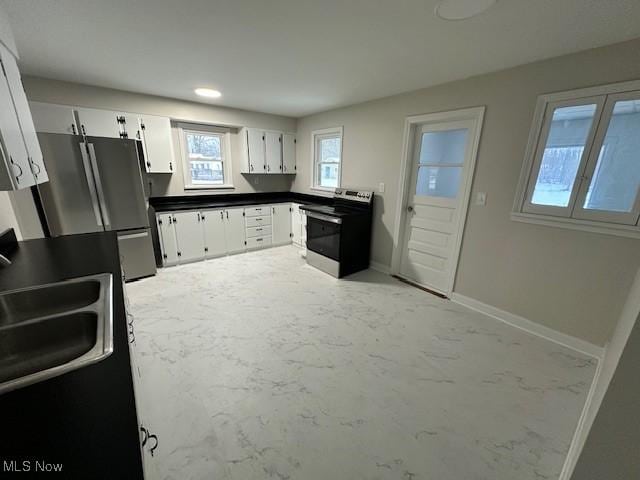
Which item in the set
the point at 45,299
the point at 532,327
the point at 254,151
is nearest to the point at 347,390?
the point at 45,299

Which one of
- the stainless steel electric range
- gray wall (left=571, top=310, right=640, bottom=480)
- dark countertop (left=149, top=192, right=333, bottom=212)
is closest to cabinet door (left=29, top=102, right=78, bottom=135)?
dark countertop (left=149, top=192, right=333, bottom=212)

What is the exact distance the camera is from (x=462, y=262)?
9.41ft

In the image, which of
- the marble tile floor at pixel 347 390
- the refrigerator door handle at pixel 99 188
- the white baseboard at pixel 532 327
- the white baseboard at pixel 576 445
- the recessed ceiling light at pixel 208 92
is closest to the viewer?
the white baseboard at pixel 576 445

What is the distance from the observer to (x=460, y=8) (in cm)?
147

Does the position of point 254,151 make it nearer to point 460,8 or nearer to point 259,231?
point 259,231

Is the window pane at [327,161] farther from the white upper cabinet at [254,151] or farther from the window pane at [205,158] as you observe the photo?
the window pane at [205,158]

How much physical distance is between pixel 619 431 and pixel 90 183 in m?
4.32

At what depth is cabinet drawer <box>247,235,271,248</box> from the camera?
14.8 feet

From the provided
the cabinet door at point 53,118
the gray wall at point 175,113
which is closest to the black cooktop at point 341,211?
the gray wall at point 175,113

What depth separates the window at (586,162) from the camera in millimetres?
1845

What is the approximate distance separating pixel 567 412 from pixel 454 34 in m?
2.65

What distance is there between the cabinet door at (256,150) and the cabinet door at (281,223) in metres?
0.78

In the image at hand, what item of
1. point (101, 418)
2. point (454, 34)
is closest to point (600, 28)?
point (454, 34)

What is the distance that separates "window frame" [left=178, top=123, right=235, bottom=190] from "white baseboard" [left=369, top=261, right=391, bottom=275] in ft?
9.51
